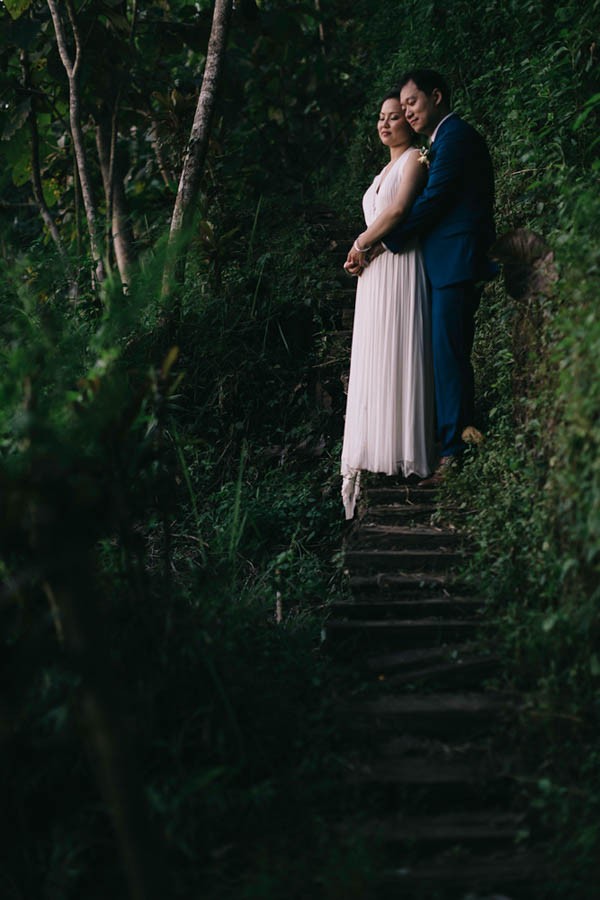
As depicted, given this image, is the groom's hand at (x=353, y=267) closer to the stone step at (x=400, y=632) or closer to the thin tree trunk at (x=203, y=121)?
the thin tree trunk at (x=203, y=121)

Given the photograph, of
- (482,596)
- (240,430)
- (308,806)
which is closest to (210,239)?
(240,430)

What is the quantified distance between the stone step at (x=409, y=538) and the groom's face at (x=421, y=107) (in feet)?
7.44

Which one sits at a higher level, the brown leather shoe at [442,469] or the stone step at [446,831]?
the brown leather shoe at [442,469]

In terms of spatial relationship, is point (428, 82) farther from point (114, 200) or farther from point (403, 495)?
point (114, 200)

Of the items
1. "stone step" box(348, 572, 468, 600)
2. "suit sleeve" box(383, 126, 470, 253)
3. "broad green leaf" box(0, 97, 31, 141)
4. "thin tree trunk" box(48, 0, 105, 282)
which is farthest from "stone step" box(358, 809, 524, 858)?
"broad green leaf" box(0, 97, 31, 141)

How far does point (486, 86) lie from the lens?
25.5 feet

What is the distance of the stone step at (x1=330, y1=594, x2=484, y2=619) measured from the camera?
165 inches

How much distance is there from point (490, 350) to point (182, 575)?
96.9 inches

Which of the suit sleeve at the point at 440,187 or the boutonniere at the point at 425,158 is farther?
the boutonniere at the point at 425,158

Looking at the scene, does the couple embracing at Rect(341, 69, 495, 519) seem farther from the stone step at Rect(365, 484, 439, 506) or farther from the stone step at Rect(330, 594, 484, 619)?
the stone step at Rect(330, 594, 484, 619)

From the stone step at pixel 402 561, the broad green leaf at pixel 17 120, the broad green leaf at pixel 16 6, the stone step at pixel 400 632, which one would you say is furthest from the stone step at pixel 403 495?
the broad green leaf at pixel 16 6

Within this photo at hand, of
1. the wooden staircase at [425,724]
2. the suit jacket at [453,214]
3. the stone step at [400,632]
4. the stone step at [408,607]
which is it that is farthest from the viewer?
the suit jacket at [453,214]

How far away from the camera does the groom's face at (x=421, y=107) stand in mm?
5230

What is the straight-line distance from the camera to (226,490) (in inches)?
248
